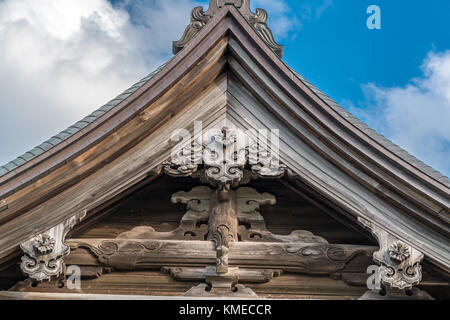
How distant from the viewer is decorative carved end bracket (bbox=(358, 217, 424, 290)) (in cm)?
598

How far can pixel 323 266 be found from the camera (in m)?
6.51

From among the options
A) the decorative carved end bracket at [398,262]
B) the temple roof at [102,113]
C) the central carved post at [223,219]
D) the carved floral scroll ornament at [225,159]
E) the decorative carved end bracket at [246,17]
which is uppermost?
the decorative carved end bracket at [246,17]

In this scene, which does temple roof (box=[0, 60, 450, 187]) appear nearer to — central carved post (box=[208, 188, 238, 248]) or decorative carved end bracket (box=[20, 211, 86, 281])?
decorative carved end bracket (box=[20, 211, 86, 281])

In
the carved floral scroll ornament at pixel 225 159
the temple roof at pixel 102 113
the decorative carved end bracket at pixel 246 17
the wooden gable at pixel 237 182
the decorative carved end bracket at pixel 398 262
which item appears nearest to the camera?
the decorative carved end bracket at pixel 398 262

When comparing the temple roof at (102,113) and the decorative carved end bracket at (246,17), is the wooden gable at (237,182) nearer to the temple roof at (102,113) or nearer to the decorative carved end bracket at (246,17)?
the temple roof at (102,113)

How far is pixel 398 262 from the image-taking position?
6.04 metres

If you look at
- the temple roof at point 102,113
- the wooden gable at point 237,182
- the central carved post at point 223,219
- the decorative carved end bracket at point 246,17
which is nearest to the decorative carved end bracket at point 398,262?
the wooden gable at point 237,182

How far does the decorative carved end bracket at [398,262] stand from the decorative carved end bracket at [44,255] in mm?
2366

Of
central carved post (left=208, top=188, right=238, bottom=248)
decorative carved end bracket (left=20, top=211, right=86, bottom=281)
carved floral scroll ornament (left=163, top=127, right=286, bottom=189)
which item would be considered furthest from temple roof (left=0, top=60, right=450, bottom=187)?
central carved post (left=208, top=188, right=238, bottom=248)

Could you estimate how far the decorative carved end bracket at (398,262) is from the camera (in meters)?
5.98

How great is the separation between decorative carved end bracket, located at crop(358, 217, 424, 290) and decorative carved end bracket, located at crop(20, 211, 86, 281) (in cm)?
237
